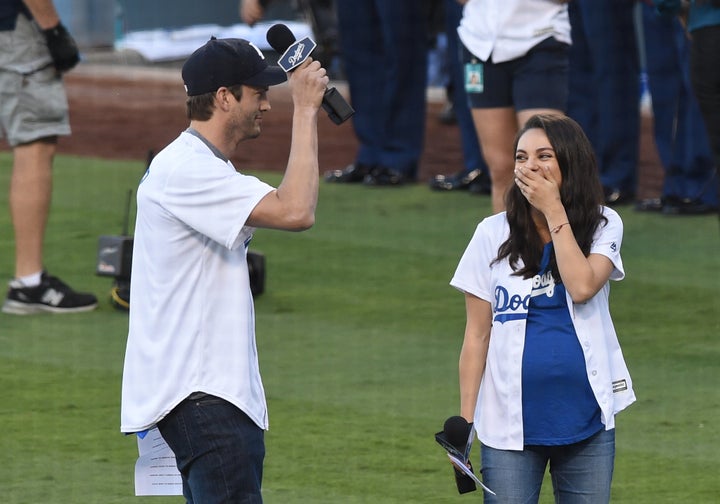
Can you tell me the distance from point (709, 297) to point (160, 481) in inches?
186

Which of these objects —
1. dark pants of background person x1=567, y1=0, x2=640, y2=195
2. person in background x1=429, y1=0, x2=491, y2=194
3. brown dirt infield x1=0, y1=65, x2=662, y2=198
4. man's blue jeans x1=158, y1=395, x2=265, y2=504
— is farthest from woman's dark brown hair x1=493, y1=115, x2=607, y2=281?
brown dirt infield x1=0, y1=65, x2=662, y2=198

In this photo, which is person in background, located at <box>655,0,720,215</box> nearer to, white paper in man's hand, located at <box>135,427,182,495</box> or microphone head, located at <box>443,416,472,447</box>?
microphone head, located at <box>443,416,472,447</box>

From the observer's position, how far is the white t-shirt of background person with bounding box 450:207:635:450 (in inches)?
156

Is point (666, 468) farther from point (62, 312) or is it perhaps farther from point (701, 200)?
point (701, 200)

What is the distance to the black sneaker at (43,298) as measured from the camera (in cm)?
795

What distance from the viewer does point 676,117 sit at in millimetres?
10289

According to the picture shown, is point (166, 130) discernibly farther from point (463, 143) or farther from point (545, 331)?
point (545, 331)

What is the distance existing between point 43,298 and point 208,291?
14.0 ft

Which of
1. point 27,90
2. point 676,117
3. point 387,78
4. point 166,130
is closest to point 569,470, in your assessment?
point 27,90

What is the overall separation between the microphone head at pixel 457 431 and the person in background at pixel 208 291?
473mm

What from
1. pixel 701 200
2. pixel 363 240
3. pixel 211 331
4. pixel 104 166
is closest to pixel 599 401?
pixel 211 331

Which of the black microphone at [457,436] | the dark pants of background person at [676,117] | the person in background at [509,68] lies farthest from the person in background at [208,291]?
the dark pants of background person at [676,117]

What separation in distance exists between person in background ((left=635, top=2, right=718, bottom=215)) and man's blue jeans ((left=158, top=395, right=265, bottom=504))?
22.8ft

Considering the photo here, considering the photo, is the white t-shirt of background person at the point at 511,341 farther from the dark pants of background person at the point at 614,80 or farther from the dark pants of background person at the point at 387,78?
the dark pants of background person at the point at 387,78
